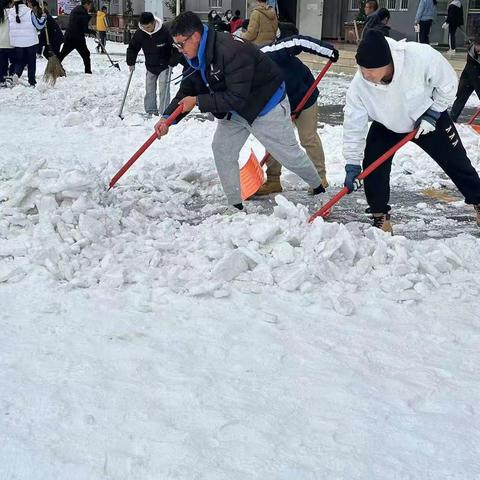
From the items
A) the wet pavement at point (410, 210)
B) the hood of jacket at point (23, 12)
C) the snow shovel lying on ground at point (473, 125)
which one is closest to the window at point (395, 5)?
the hood of jacket at point (23, 12)

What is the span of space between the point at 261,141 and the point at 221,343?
2007mm

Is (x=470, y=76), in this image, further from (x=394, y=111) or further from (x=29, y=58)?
(x=29, y=58)

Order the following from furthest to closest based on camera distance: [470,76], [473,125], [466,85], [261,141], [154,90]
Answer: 1. [154,90]
2. [466,85]
3. [470,76]
4. [473,125]
5. [261,141]

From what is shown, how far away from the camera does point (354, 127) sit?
407 centimetres

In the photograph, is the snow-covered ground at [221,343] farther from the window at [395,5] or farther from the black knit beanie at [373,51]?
the window at [395,5]

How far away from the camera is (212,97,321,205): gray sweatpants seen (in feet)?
14.6

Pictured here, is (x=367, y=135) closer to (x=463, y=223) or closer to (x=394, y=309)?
(x=463, y=223)

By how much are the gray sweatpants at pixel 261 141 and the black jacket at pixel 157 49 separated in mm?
4467

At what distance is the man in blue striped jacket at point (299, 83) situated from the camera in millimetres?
4883

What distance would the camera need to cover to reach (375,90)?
12.7 ft

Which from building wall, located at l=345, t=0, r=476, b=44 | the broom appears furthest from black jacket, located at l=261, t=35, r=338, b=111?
building wall, located at l=345, t=0, r=476, b=44

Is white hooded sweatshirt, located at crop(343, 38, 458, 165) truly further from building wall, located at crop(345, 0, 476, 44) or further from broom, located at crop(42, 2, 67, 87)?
building wall, located at crop(345, 0, 476, 44)

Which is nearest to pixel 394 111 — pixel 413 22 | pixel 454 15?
pixel 454 15

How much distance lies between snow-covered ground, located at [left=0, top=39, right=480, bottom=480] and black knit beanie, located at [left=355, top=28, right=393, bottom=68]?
959 millimetres
